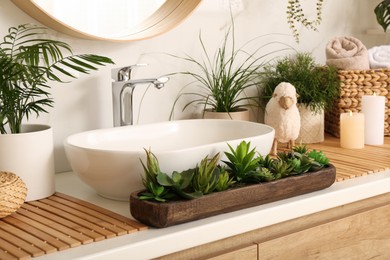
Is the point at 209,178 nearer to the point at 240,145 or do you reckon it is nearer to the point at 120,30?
the point at 240,145

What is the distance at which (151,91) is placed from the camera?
70.0 inches

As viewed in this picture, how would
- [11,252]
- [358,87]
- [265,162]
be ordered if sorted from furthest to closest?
[358,87] → [265,162] → [11,252]

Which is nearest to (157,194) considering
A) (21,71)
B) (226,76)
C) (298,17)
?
(21,71)

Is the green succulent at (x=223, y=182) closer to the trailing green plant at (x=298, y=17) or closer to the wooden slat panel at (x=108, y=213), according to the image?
the wooden slat panel at (x=108, y=213)

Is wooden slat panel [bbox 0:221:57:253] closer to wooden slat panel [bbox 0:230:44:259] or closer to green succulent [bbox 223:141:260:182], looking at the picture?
wooden slat panel [bbox 0:230:44:259]

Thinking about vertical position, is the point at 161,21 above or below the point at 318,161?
above

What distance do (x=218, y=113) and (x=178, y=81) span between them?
159 millimetres

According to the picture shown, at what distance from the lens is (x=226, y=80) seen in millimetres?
1838

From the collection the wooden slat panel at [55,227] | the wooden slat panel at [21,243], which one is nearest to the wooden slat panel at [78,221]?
the wooden slat panel at [55,227]

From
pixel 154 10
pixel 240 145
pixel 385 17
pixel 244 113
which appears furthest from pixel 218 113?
pixel 385 17

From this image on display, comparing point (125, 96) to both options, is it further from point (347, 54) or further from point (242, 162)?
point (347, 54)

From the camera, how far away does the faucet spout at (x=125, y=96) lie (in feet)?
5.20

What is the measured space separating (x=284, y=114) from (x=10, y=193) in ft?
2.74

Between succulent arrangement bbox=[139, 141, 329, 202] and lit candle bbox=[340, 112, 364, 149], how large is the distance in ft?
1.47
